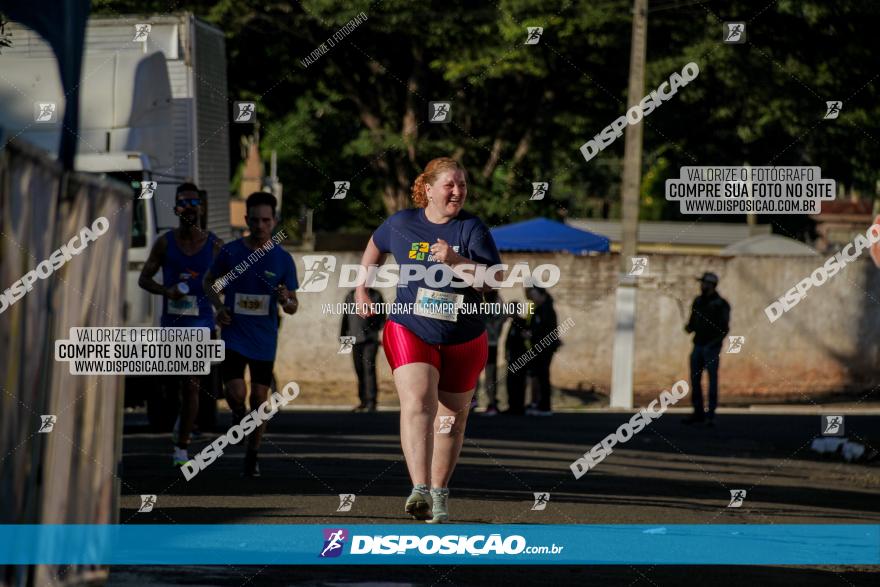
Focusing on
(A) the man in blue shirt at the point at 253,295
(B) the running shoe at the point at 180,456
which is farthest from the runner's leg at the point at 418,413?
(B) the running shoe at the point at 180,456

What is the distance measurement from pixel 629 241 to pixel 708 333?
5.42 metres

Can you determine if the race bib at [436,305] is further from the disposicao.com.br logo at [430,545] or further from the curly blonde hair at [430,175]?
the disposicao.com.br logo at [430,545]

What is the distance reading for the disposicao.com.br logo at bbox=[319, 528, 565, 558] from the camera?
8.32 m

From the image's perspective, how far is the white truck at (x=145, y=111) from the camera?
16281 millimetres

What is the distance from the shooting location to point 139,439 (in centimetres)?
1554

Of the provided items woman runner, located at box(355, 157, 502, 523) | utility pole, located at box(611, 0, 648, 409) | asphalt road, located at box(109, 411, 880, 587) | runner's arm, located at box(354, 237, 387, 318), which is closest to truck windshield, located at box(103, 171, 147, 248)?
asphalt road, located at box(109, 411, 880, 587)

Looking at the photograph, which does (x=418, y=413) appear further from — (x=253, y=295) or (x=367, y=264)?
(x=253, y=295)

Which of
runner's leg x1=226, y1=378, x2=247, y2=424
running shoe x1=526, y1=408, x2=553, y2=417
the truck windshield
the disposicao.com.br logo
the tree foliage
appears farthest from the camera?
the tree foliage

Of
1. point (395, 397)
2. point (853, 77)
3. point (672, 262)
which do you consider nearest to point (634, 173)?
point (672, 262)

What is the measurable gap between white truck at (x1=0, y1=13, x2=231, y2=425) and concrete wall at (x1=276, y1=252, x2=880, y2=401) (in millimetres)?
6650

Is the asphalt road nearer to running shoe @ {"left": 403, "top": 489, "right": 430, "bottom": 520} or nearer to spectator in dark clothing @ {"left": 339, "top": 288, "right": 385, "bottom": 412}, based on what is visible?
running shoe @ {"left": 403, "top": 489, "right": 430, "bottom": 520}

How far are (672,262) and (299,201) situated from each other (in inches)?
1360

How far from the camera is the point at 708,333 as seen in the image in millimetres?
21766

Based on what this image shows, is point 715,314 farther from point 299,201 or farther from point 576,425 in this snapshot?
point 299,201
